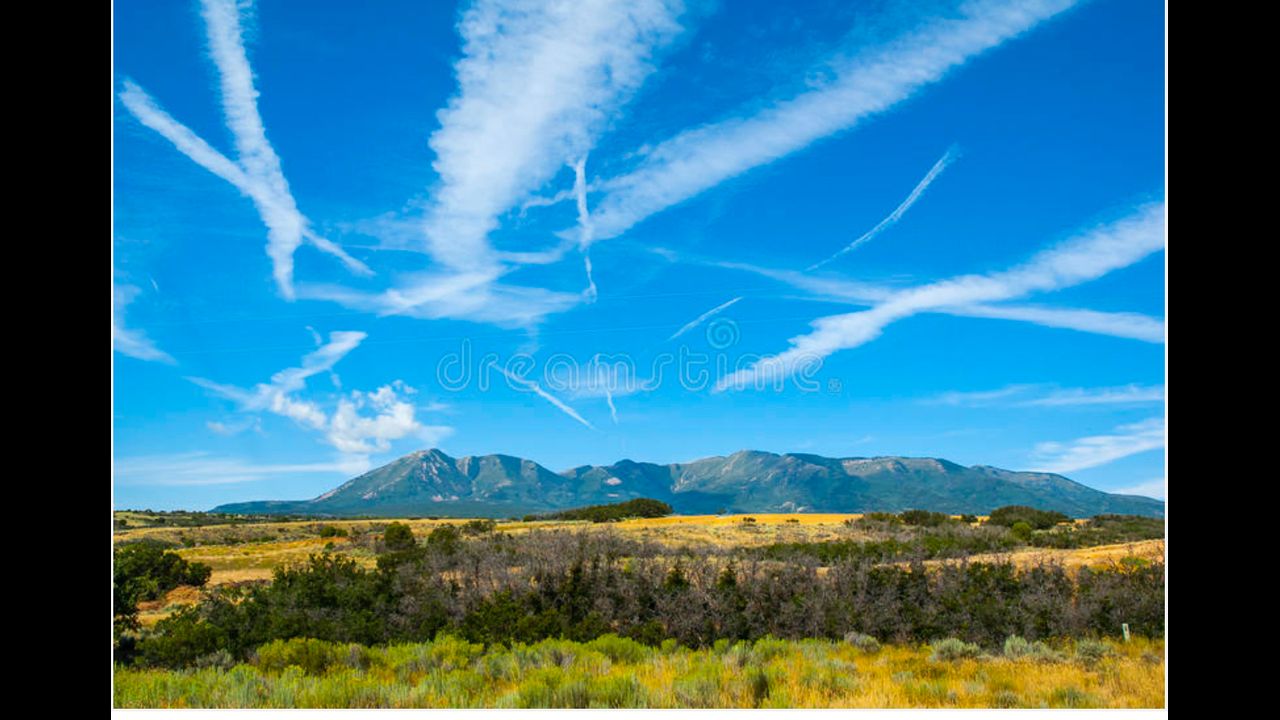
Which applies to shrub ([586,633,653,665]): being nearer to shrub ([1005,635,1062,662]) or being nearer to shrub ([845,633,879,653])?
shrub ([845,633,879,653])

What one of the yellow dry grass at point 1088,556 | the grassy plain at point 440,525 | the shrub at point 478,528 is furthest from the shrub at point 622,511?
the yellow dry grass at point 1088,556

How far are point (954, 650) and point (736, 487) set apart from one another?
1408 cm

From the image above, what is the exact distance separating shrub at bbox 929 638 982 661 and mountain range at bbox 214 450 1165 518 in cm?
1039

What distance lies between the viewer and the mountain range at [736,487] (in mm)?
21781

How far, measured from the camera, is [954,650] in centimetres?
907

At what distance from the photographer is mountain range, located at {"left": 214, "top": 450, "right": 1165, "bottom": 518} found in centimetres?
2178

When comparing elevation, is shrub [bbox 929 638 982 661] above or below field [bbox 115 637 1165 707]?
below

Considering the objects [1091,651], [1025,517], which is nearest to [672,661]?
[1091,651]

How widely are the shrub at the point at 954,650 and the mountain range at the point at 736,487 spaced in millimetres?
10386

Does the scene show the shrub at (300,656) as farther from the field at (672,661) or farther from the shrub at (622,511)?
the shrub at (622,511)

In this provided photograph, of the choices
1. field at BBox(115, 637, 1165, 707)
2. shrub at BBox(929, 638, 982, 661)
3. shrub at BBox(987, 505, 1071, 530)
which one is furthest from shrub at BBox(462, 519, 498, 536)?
shrub at BBox(987, 505, 1071, 530)

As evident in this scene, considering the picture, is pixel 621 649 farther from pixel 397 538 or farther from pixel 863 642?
pixel 397 538
